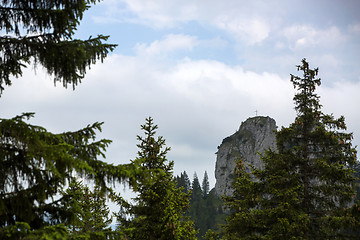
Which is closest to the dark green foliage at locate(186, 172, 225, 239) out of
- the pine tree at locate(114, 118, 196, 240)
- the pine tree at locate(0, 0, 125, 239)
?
the pine tree at locate(114, 118, 196, 240)

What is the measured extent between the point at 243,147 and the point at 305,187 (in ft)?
463

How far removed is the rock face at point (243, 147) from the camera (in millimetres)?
146000

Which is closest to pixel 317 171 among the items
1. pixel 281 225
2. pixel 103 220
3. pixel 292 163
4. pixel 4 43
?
pixel 292 163

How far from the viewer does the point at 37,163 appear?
16.7 feet

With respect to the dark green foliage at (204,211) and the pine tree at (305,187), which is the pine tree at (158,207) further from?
the dark green foliage at (204,211)

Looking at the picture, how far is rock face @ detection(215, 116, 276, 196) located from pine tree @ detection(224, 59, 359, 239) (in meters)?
131

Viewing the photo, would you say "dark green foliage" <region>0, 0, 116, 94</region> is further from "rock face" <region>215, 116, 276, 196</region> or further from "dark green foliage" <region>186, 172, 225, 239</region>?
"rock face" <region>215, 116, 276, 196</region>

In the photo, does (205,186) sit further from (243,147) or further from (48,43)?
(48,43)

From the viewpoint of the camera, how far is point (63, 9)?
6191 millimetres

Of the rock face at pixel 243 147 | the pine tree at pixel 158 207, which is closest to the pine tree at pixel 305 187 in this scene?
the pine tree at pixel 158 207

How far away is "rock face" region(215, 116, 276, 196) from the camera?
146000 mm

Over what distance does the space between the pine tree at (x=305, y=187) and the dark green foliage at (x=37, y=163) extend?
32.6ft

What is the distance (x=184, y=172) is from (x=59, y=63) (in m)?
143

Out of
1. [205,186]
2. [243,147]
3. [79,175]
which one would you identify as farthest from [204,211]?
[79,175]
